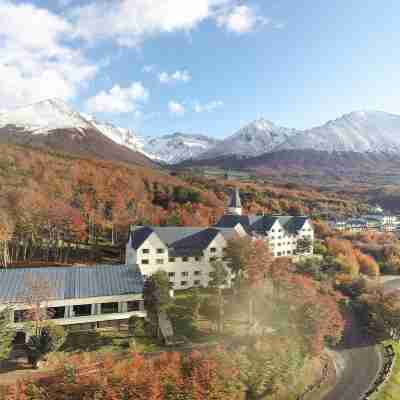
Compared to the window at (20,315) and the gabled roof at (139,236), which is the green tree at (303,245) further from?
the window at (20,315)

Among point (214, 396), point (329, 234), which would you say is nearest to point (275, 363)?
point (214, 396)

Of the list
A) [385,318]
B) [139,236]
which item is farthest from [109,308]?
[385,318]

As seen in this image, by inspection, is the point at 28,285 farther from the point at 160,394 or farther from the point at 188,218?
the point at 188,218

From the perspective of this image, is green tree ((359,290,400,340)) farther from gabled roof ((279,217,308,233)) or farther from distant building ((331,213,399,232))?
distant building ((331,213,399,232))

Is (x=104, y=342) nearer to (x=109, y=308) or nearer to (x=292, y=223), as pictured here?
(x=109, y=308)

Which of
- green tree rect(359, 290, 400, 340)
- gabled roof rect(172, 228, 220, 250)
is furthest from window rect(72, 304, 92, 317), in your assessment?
green tree rect(359, 290, 400, 340)

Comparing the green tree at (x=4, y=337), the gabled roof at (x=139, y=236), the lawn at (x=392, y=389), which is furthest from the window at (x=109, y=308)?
the lawn at (x=392, y=389)
